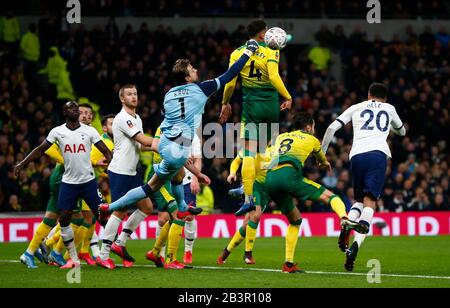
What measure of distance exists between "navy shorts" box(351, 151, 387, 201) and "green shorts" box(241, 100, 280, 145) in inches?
59.8

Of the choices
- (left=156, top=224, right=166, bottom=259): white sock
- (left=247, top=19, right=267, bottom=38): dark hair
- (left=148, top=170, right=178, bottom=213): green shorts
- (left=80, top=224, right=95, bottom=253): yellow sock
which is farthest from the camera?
Answer: (left=80, top=224, right=95, bottom=253): yellow sock

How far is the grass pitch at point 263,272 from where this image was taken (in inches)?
454

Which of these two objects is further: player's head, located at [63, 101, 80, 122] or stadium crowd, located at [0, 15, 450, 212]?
stadium crowd, located at [0, 15, 450, 212]

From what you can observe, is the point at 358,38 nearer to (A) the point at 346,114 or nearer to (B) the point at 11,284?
(A) the point at 346,114

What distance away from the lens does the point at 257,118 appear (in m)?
14.3

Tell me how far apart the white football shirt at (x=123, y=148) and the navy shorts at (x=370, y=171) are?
3.13 metres

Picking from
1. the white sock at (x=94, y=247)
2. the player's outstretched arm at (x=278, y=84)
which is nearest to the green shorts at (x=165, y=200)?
the white sock at (x=94, y=247)

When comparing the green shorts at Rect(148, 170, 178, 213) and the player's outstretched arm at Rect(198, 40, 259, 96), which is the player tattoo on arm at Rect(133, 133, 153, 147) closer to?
the player's outstretched arm at Rect(198, 40, 259, 96)

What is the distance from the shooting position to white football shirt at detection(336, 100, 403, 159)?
536 inches

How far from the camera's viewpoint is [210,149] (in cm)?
2397

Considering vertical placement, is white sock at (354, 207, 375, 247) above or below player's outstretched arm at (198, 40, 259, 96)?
below

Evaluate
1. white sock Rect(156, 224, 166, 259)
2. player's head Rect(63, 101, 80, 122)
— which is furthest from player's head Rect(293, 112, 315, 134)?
player's head Rect(63, 101, 80, 122)
